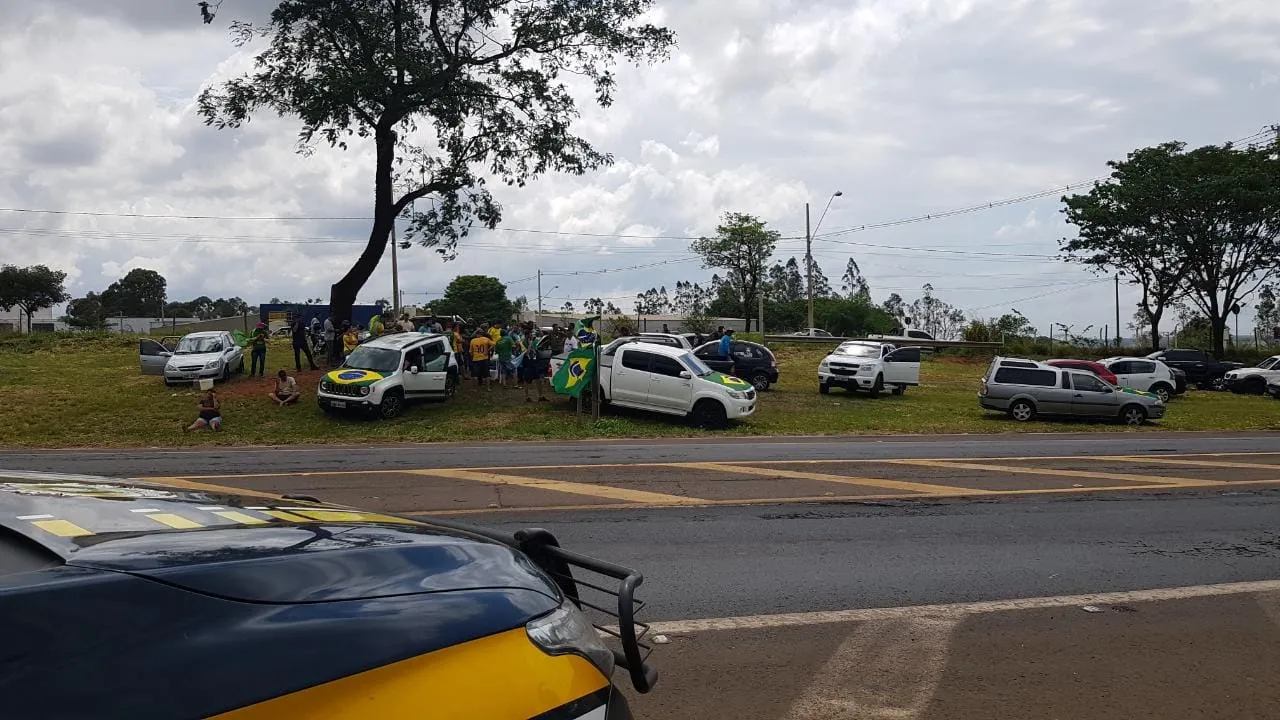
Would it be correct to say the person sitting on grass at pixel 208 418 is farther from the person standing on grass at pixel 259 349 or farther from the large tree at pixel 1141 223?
the large tree at pixel 1141 223

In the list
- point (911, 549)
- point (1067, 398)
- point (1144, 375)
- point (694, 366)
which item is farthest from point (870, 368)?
point (911, 549)

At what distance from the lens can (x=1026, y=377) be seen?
1024 inches

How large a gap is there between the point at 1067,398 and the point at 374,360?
17408mm

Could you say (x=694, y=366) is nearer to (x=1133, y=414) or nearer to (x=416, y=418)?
(x=416, y=418)

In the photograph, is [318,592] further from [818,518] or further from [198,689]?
[818,518]

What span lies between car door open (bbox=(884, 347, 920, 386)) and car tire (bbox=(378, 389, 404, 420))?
15602 millimetres

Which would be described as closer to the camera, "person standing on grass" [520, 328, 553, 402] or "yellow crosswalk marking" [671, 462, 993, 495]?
"yellow crosswalk marking" [671, 462, 993, 495]

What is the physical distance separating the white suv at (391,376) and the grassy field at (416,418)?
0.41 meters

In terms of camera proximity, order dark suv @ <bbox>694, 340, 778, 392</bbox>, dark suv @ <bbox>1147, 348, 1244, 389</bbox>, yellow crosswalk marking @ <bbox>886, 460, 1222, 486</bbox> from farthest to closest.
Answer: dark suv @ <bbox>1147, 348, 1244, 389</bbox>, dark suv @ <bbox>694, 340, 778, 392</bbox>, yellow crosswalk marking @ <bbox>886, 460, 1222, 486</bbox>

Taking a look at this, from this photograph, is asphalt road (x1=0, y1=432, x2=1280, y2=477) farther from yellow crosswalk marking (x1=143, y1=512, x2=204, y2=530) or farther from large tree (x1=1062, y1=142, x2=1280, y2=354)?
large tree (x1=1062, y1=142, x2=1280, y2=354)

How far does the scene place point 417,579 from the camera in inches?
88.0

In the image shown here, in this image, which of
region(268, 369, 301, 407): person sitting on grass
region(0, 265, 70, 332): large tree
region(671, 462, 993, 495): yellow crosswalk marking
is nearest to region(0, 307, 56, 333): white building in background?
region(0, 265, 70, 332): large tree

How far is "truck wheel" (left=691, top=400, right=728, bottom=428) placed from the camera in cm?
2248

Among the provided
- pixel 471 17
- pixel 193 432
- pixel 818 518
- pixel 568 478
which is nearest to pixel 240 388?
pixel 193 432
